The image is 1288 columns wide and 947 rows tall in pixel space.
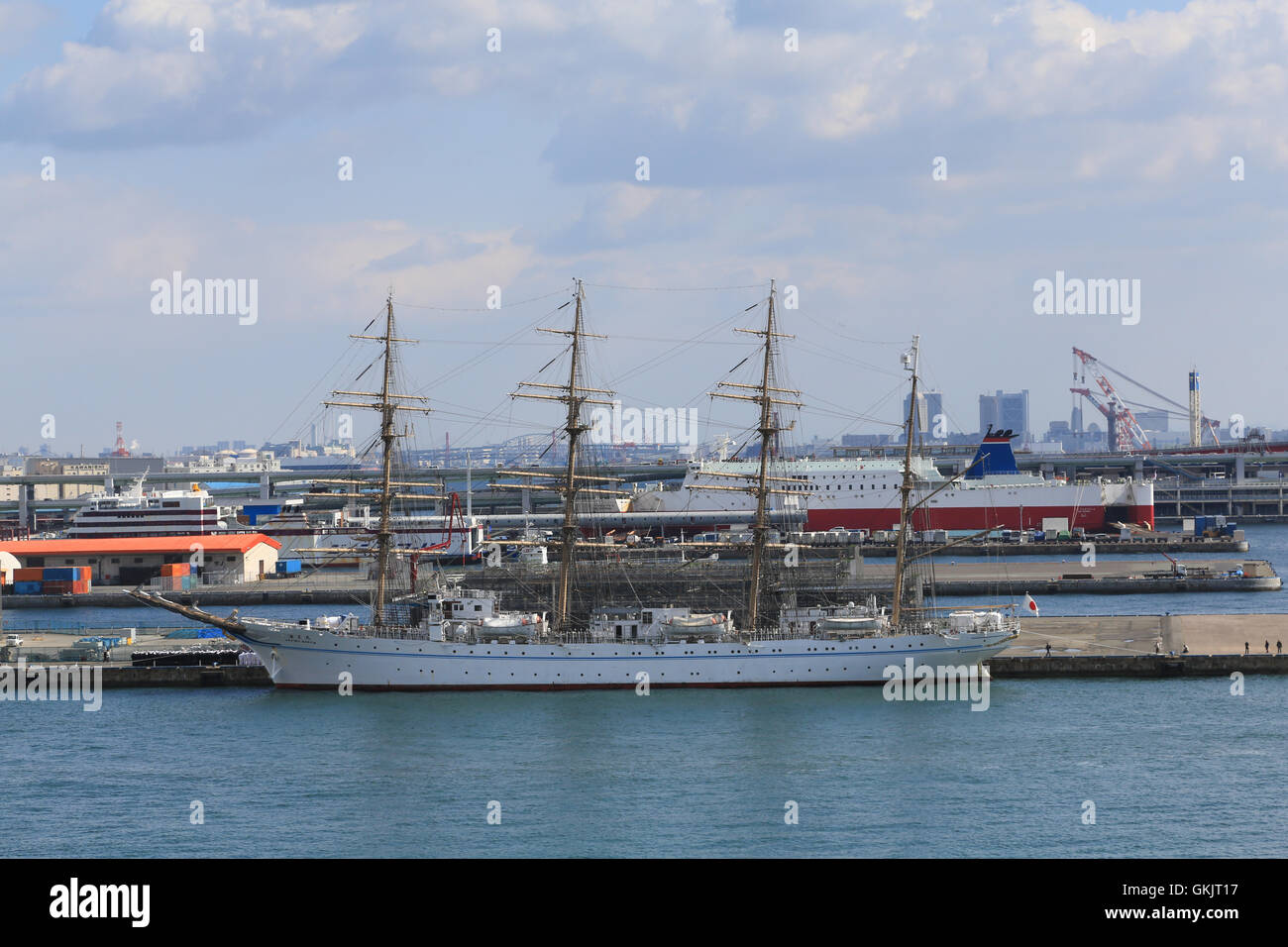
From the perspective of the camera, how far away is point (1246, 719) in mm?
25828

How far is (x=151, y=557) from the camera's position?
59844 millimetres

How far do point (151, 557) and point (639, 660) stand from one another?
3587cm

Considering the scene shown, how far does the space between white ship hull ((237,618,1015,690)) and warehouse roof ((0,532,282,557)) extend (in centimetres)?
2901

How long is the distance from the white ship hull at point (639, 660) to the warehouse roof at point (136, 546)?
29.0m

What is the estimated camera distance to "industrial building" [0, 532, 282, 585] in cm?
5784

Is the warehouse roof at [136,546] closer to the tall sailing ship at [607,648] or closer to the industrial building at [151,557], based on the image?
the industrial building at [151,557]

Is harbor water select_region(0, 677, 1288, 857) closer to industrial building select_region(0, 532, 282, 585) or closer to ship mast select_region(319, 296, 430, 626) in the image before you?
ship mast select_region(319, 296, 430, 626)

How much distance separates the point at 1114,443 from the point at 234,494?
404ft

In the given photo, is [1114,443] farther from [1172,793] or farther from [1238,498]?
[1172,793]

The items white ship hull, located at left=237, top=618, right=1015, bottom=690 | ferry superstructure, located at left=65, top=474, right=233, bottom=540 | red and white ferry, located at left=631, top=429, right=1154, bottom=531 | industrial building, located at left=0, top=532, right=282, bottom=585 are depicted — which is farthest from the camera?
red and white ferry, located at left=631, top=429, right=1154, bottom=531

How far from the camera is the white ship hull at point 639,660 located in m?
30.7

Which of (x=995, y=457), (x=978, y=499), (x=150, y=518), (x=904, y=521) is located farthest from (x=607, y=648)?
(x=995, y=457)

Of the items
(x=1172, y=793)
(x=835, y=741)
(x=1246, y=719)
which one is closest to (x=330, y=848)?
(x=835, y=741)

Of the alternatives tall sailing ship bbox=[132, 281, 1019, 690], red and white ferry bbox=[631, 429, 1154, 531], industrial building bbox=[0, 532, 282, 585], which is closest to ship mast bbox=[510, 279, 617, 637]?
tall sailing ship bbox=[132, 281, 1019, 690]
